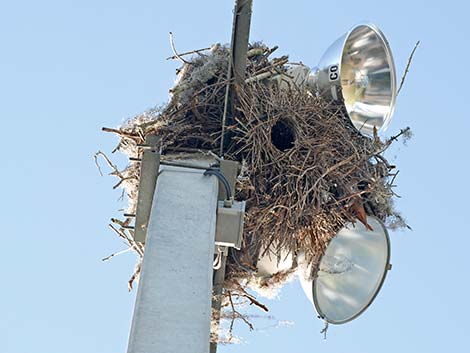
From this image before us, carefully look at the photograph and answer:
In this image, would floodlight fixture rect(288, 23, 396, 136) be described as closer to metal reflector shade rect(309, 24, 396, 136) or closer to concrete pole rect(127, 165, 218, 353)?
metal reflector shade rect(309, 24, 396, 136)

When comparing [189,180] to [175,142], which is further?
[175,142]

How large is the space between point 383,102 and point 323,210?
89cm

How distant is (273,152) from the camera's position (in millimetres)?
4914

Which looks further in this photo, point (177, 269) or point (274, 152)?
point (274, 152)

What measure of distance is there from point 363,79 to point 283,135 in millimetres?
580

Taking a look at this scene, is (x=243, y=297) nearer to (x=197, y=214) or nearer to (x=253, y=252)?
(x=253, y=252)

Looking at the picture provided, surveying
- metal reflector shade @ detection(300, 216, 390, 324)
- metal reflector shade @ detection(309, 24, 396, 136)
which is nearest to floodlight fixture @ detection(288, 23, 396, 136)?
metal reflector shade @ detection(309, 24, 396, 136)

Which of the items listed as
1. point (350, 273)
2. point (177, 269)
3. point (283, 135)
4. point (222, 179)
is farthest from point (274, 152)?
point (177, 269)

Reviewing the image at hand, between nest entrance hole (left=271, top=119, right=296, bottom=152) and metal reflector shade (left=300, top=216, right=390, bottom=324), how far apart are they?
620mm

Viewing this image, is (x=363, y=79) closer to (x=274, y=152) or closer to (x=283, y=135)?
(x=283, y=135)

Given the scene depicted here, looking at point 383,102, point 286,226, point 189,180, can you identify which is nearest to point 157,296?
point 189,180

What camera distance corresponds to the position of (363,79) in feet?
17.7

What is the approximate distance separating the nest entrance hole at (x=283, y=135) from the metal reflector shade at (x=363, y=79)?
34cm

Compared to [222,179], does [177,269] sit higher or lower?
lower
